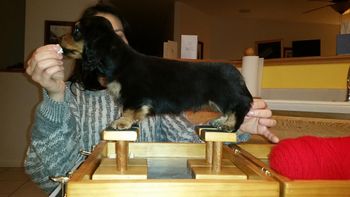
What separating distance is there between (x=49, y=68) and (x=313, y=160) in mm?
466

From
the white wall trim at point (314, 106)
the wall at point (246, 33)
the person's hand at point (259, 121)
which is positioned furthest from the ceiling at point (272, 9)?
the person's hand at point (259, 121)

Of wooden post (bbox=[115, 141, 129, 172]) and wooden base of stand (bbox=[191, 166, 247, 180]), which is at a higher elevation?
wooden post (bbox=[115, 141, 129, 172])

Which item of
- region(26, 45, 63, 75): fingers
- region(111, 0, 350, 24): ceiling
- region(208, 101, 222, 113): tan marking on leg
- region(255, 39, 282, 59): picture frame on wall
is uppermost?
region(111, 0, 350, 24): ceiling

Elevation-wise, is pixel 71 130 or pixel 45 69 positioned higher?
pixel 45 69

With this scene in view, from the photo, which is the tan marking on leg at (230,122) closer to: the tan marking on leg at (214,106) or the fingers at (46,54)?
the tan marking on leg at (214,106)

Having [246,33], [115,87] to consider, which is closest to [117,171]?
[115,87]

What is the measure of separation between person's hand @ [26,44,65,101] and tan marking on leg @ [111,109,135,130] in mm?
177

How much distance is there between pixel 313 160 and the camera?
39 centimetres

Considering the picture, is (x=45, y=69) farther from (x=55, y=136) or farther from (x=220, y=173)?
(x=220, y=173)

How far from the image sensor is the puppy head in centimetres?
48

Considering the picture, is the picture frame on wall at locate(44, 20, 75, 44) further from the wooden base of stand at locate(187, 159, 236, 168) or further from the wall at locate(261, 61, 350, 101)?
the wooden base of stand at locate(187, 159, 236, 168)

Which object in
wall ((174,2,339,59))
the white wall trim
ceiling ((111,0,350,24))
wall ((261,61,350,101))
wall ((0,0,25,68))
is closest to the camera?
the white wall trim

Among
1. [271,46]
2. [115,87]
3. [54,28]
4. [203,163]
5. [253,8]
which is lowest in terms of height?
[203,163]

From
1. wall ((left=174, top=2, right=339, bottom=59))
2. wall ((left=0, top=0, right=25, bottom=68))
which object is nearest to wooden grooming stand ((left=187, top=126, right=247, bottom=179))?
wall ((left=0, top=0, right=25, bottom=68))
